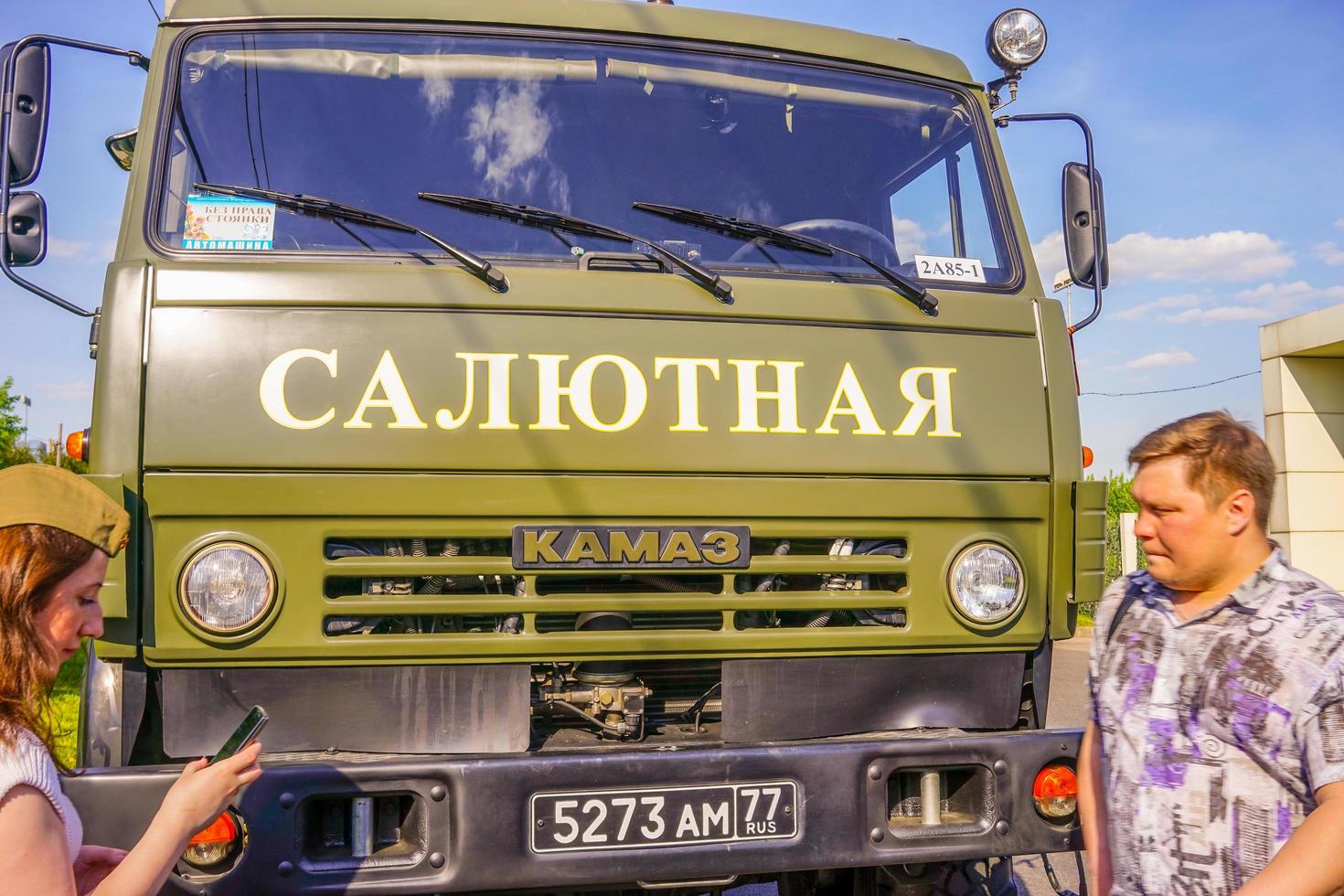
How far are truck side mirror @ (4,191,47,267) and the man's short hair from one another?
293 cm

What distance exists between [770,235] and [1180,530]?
1666mm

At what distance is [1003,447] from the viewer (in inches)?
126

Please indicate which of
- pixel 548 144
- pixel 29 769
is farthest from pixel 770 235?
pixel 29 769

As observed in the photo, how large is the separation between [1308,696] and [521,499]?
1.76 m

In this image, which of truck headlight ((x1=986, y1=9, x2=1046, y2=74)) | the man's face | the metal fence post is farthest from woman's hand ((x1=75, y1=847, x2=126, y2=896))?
the metal fence post

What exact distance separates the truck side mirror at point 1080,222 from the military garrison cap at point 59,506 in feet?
10.2

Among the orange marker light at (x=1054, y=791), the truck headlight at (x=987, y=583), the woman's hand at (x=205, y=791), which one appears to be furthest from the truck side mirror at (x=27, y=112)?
the orange marker light at (x=1054, y=791)

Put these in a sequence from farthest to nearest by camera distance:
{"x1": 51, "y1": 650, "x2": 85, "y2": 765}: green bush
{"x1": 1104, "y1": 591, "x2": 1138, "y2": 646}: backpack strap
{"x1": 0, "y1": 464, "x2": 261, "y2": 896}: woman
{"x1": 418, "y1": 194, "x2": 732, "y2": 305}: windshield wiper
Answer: {"x1": 51, "y1": 650, "x2": 85, "y2": 765}: green bush
{"x1": 418, "y1": 194, "x2": 732, "y2": 305}: windshield wiper
{"x1": 1104, "y1": 591, "x2": 1138, "y2": 646}: backpack strap
{"x1": 0, "y1": 464, "x2": 261, "y2": 896}: woman

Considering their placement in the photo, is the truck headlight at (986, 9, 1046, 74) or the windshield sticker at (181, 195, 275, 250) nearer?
the windshield sticker at (181, 195, 275, 250)

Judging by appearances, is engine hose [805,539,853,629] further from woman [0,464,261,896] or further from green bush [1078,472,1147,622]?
green bush [1078,472,1147,622]

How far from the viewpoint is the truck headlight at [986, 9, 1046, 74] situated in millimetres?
3932

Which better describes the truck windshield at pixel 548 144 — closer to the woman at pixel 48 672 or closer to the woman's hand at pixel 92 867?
the woman at pixel 48 672

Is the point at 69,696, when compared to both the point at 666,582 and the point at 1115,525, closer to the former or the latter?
the point at 666,582

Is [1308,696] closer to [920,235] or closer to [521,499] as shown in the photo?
[521,499]
